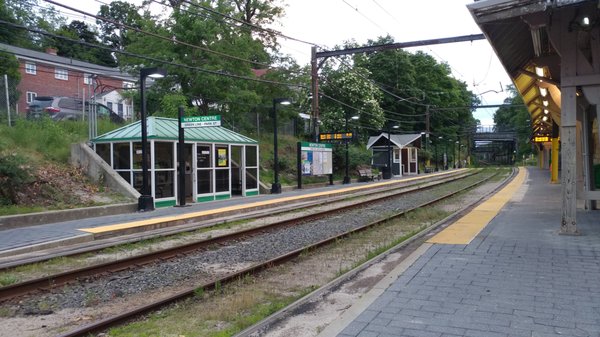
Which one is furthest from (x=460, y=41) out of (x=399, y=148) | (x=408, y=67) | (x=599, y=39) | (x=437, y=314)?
(x=408, y=67)

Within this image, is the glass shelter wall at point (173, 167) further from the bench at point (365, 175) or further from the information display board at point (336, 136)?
the bench at point (365, 175)

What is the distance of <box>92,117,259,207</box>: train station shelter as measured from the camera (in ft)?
57.8

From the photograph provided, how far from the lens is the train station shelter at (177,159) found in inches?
694

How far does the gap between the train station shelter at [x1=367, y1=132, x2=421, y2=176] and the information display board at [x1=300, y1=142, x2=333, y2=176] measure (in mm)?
13393

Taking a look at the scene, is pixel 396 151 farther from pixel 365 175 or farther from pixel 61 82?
pixel 61 82

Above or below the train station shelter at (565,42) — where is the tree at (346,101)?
above

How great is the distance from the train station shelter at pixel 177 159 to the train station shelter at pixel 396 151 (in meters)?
21.4

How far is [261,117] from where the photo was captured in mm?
32688

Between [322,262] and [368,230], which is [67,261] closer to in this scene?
[322,262]

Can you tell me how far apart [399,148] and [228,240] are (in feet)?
119

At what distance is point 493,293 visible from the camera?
547 cm

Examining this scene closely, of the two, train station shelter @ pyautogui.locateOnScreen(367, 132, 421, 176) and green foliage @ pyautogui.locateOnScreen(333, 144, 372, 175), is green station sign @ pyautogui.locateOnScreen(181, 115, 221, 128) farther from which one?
train station shelter @ pyautogui.locateOnScreen(367, 132, 421, 176)

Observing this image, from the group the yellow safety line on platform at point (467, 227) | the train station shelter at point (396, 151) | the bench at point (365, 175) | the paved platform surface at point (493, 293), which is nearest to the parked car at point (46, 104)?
the bench at point (365, 175)

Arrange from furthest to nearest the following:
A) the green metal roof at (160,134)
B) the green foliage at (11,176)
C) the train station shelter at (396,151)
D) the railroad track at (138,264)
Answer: the train station shelter at (396,151) < the green metal roof at (160,134) < the green foliage at (11,176) < the railroad track at (138,264)
